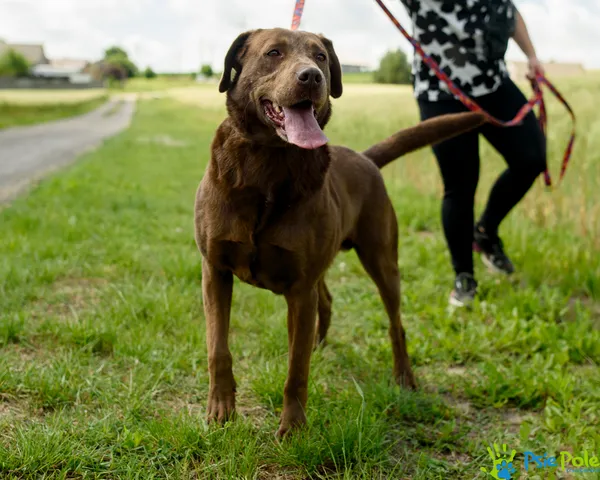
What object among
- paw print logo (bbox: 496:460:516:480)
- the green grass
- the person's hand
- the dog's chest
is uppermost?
the person's hand

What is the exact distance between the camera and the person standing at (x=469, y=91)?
3.85 metres

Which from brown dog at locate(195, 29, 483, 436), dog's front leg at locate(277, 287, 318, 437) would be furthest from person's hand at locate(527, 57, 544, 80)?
dog's front leg at locate(277, 287, 318, 437)

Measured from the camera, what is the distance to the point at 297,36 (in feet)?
8.14

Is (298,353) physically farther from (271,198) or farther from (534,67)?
(534,67)

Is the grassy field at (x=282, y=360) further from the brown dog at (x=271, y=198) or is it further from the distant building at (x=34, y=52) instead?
the distant building at (x=34, y=52)

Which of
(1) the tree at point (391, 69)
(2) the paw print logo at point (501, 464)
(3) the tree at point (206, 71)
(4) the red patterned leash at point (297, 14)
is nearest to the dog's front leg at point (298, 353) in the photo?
(2) the paw print logo at point (501, 464)

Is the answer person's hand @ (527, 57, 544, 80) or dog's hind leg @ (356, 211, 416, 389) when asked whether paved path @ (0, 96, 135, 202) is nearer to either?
dog's hind leg @ (356, 211, 416, 389)

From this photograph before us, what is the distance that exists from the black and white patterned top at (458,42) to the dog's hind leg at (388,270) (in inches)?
Answer: 48.4

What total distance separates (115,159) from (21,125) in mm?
12706

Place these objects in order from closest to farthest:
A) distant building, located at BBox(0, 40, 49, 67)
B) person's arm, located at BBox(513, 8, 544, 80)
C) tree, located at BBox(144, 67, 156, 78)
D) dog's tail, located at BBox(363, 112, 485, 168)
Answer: dog's tail, located at BBox(363, 112, 485, 168)
person's arm, located at BBox(513, 8, 544, 80)
distant building, located at BBox(0, 40, 49, 67)
tree, located at BBox(144, 67, 156, 78)

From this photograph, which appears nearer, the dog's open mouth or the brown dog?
the dog's open mouth

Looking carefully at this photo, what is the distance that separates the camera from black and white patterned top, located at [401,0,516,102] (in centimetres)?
383

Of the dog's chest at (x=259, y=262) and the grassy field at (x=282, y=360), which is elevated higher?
the dog's chest at (x=259, y=262)

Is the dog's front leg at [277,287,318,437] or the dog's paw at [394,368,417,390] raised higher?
the dog's front leg at [277,287,318,437]
